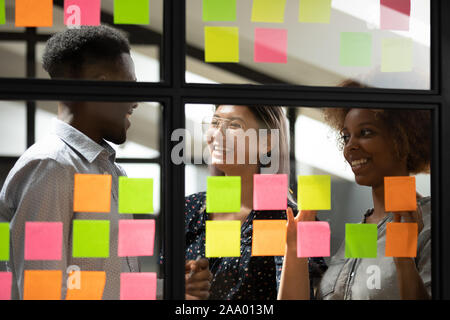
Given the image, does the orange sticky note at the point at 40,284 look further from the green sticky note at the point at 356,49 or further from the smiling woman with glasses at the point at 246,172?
the green sticky note at the point at 356,49

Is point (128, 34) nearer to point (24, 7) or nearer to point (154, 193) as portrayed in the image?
point (24, 7)

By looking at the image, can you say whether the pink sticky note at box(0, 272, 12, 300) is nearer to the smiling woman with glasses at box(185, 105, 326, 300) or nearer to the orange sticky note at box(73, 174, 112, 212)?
the orange sticky note at box(73, 174, 112, 212)

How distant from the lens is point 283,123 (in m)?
2.01

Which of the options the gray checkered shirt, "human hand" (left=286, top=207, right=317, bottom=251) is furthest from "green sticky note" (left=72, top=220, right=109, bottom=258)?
"human hand" (left=286, top=207, right=317, bottom=251)

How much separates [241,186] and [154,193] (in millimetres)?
308

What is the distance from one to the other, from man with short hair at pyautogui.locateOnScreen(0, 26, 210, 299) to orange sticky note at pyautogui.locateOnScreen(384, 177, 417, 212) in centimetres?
71

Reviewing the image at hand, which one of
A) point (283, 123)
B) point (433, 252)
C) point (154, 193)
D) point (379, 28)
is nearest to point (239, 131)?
point (283, 123)

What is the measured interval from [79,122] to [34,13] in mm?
392

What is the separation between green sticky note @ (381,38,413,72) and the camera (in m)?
2.05

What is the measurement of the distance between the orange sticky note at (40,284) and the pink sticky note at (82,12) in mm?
843

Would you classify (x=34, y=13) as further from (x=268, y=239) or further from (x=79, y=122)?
(x=268, y=239)

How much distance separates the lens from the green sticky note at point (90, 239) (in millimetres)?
1887

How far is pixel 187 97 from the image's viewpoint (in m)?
1.93

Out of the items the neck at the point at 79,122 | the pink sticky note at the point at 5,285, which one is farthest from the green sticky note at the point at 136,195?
the pink sticky note at the point at 5,285
